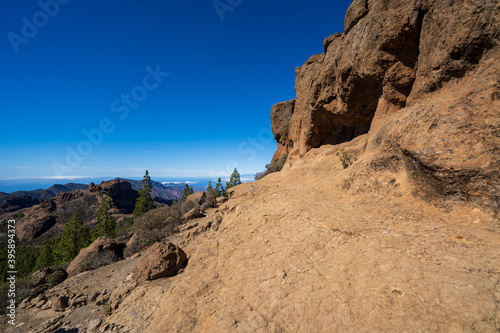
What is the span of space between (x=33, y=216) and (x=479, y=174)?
166m

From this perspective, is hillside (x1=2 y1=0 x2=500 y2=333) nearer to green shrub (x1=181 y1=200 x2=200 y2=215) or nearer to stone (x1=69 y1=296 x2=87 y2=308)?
stone (x1=69 y1=296 x2=87 y2=308)

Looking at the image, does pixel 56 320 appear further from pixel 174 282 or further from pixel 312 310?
pixel 312 310

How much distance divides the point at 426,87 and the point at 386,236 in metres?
8.94

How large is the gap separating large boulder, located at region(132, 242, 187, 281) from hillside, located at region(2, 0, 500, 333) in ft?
1.02

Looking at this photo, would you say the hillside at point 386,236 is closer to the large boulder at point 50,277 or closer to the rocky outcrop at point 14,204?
the large boulder at point 50,277

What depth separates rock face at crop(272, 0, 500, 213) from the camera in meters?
6.39

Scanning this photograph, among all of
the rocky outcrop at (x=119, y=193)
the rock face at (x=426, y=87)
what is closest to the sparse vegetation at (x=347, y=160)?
the rock face at (x=426, y=87)

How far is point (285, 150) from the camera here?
3084cm

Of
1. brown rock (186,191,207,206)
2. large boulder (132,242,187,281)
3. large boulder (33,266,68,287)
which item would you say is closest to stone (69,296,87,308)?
large boulder (132,242,187,281)

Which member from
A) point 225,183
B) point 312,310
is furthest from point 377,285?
point 225,183

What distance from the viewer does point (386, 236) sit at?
5762 mm

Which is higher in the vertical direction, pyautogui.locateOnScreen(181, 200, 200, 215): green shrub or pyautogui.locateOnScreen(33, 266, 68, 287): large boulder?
pyautogui.locateOnScreen(181, 200, 200, 215): green shrub

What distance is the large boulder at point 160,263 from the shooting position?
7621 millimetres

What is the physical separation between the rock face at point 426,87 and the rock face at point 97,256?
15.9 m
